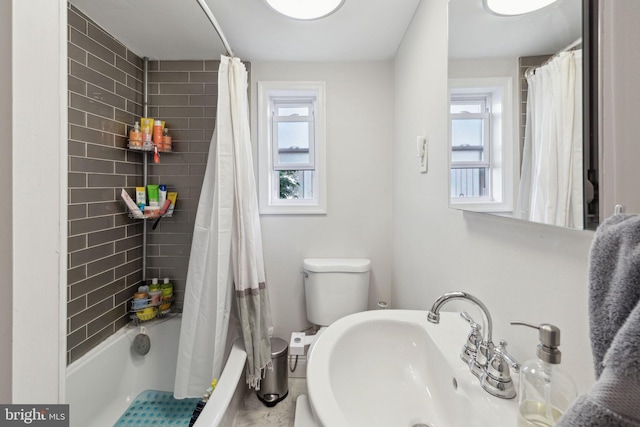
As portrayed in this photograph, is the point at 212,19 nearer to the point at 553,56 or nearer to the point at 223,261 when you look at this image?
the point at 223,261

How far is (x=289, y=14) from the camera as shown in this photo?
1.24m

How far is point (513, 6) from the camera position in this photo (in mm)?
607

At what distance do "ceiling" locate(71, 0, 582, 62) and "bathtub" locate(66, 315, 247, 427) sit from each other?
146cm

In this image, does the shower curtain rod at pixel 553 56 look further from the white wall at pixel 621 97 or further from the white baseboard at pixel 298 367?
the white baseboard at pixel 298 367

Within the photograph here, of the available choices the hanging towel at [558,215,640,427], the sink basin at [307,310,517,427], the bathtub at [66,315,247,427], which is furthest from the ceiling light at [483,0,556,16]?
the bathtub at [66,315,247,427]

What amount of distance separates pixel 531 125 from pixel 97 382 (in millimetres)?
1831

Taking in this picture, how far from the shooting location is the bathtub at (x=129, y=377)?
0.99 m

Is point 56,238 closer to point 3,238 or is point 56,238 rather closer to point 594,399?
point 3,238

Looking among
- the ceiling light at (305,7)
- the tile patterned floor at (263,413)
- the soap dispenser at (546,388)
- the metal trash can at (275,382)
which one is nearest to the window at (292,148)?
the ceiling light at (305,7)

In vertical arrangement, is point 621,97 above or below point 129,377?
above

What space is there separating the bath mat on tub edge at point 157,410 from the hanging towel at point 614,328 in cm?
163

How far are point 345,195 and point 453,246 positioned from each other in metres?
0.91

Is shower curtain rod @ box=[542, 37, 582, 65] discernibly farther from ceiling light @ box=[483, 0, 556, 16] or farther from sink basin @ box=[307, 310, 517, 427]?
sink basin @ box=[307, 310, 517, 427]

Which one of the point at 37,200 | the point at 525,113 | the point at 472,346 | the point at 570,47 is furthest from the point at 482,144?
the point at 37,200
